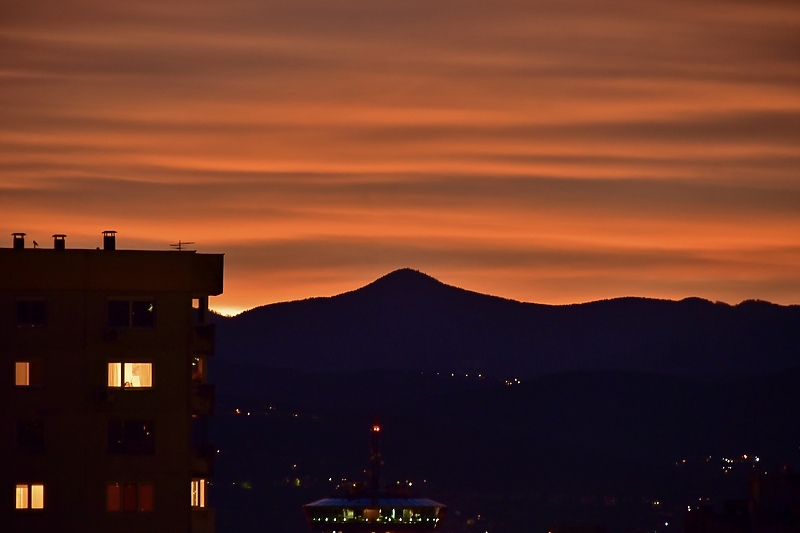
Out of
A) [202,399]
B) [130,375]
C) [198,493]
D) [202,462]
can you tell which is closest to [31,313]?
[130,375]

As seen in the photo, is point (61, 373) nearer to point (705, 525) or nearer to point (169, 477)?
point (169, 477)

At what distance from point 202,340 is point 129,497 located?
5.76m

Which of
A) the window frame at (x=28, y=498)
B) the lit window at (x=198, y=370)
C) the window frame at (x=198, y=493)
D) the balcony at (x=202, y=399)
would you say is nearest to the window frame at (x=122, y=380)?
the balcony at (x=202, y=399)

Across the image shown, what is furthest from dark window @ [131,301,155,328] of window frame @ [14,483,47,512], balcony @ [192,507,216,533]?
balcony @ [192,507,216,533]

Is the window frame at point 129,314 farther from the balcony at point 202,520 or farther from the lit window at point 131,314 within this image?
the balcony at point 202,520

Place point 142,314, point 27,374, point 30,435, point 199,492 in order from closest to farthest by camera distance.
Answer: point 30,435
point 27,374
point 142,314
point 199,492

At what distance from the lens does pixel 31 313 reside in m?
62.7

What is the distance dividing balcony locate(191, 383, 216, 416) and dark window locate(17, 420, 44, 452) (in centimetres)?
509

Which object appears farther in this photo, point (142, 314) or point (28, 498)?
point (142, 314)

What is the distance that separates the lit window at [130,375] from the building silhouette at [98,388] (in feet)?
→ 0.11

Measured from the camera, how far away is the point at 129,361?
62875mm

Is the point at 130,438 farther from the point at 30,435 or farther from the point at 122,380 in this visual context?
the point at 30,435

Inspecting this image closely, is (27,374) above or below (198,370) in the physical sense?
below

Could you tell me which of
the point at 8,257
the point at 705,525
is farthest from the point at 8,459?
the point at 705,525
